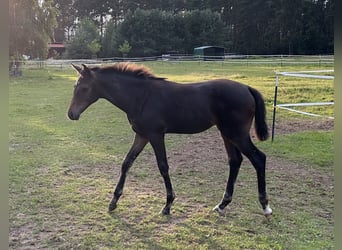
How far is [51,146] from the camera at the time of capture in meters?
6.51

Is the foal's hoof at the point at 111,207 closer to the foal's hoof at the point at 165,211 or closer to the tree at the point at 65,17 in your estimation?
the foal's hoof at the point at 165,211

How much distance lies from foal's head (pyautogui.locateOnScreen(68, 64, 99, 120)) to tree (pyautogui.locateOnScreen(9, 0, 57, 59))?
1977 cm

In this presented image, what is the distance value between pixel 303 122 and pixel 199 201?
17.0ft

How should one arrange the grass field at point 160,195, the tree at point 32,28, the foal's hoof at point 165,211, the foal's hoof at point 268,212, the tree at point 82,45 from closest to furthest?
1. the grass field at point 160,195
2. the foal's hoof at point 268,212
3. the foal's hoof at point 165,211
4. the tree at point 32,28
5. the tree at point 82,45

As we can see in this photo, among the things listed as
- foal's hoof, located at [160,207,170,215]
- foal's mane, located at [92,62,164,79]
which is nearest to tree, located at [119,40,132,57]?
foal's mane, located at [92,62,164,79]

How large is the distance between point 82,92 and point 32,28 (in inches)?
834

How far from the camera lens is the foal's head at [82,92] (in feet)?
12.5

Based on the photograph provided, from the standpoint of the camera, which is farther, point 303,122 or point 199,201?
point 303,122

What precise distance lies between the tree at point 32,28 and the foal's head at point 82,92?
1977 centimetres

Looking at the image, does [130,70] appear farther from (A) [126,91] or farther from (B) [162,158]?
(B) [162,158]

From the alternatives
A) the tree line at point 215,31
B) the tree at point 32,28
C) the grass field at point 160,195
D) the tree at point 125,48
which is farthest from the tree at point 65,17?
the grass field at point 160,195

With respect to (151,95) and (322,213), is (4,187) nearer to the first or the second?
(151,95)

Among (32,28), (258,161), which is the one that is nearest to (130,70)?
(258,161)

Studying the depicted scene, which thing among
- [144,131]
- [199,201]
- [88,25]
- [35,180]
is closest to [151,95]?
[144,131]
